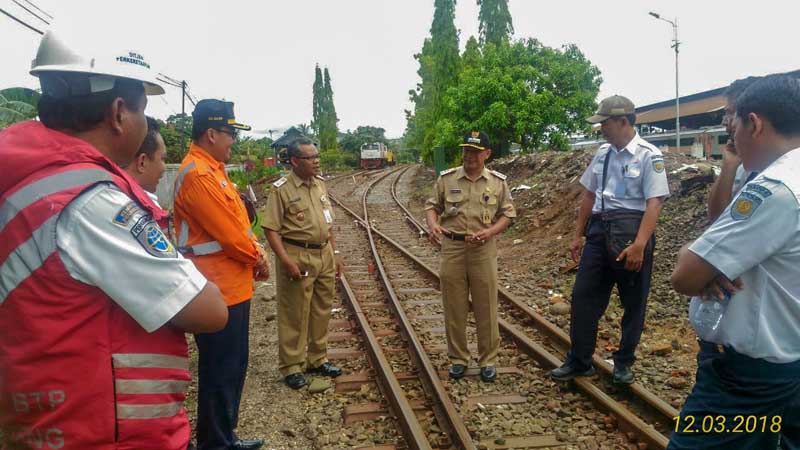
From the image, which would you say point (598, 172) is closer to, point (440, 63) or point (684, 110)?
point (440, 63)

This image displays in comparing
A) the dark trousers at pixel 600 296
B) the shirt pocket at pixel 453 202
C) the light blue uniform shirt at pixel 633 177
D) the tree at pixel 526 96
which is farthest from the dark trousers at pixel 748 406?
the tree at pixel 526 96

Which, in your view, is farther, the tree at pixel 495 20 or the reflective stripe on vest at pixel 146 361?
the tree at pixel 495 20

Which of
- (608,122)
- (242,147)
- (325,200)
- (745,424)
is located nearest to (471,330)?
(325,200)

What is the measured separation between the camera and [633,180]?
394 cm

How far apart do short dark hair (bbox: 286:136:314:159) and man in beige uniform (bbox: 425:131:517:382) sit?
49.7 inches

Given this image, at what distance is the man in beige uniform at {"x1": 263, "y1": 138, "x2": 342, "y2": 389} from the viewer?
435 centimetres

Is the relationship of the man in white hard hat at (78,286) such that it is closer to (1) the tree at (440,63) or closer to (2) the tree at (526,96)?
(2) the tree at (526,96)

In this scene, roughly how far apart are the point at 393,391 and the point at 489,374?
93cm

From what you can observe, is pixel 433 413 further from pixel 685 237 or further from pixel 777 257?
pixel 685 237

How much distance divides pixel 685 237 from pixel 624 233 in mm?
3561

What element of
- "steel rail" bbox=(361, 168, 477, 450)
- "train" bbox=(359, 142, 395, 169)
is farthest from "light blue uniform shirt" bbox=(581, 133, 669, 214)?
"train" bbox=(359, 142, 395, 169)

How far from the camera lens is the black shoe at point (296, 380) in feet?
14.4

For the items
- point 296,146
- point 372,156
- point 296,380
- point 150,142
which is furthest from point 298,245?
point 372,156

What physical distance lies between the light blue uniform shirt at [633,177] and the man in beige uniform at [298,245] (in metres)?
2.33
